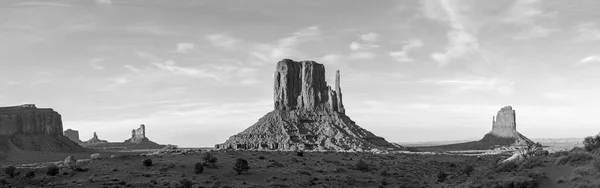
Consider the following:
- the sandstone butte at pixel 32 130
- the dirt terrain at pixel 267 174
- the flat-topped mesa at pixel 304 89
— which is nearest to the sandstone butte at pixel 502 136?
the flat-topped mesa at pixel 304 89

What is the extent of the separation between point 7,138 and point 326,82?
99937 mm

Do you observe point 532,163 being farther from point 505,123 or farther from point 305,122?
point 505,123

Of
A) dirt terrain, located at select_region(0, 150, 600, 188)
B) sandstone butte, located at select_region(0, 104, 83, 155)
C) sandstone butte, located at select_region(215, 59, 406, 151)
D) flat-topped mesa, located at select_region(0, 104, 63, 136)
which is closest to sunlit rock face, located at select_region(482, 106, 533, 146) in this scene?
sandstone butte, located at select_region(215, 59, 406, 151)

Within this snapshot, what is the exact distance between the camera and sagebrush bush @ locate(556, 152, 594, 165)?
1105 inches

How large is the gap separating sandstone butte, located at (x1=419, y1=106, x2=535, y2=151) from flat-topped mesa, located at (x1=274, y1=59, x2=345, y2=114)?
55279 mm

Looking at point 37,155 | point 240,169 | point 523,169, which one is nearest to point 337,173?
point 240,169

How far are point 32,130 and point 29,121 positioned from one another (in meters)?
3.23

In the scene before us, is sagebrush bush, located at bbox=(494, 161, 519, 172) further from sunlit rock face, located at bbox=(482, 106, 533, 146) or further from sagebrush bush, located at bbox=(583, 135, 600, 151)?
sunlit rock face, located at bbox=(482, 106, 533, 146)

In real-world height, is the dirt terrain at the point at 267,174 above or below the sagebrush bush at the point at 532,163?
below

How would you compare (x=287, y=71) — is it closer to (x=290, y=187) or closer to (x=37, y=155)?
(x=37, y=155)

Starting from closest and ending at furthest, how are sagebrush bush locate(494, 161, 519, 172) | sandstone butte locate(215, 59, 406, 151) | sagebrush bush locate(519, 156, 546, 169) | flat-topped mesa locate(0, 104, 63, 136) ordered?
sagebrush bush locate(519, 156, 546, 169) → sagebrush bush locate(494, 161, 519, 172) → sandstone butte locate(215, 59, 406, 151) → flat-topped mesa locate(0, 104, 63, 136)

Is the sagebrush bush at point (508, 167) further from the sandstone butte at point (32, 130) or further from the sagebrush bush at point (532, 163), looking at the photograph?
the sandstone butte at point (32, 130)

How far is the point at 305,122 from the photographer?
5059 inches

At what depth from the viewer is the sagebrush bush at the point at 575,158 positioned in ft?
92.1
